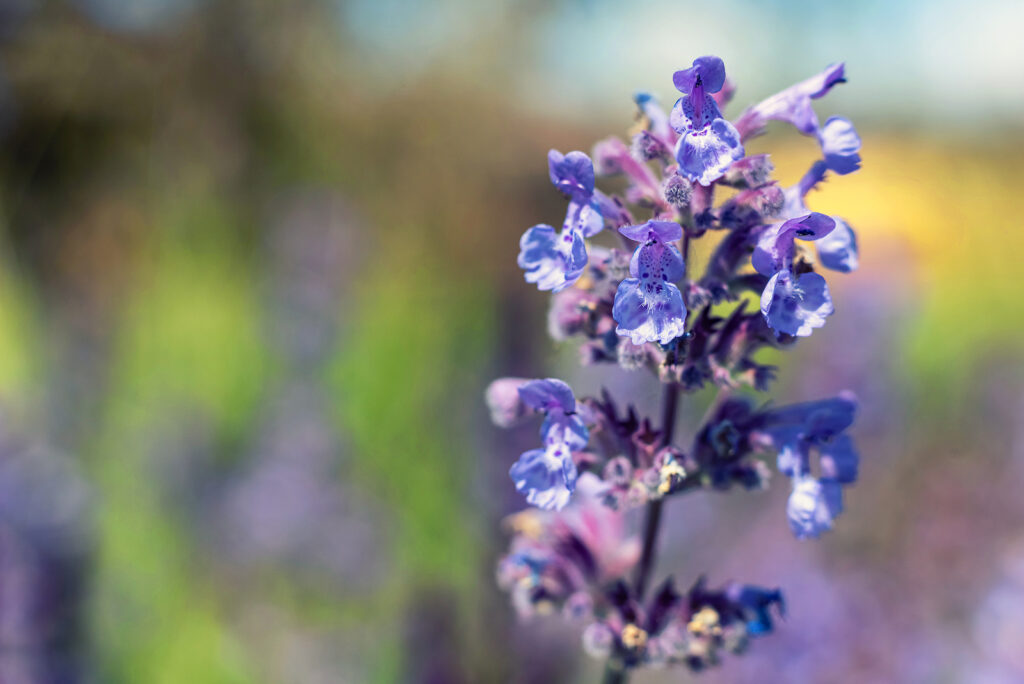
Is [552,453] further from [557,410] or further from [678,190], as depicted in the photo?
[678,190]

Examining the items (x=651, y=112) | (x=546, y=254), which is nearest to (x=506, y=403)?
(x=546, y=254)

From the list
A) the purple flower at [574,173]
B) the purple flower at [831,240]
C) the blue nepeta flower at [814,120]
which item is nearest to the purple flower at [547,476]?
the purple flower at [574,173]

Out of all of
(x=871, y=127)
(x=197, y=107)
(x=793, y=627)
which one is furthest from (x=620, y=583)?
(x=197, y=107)

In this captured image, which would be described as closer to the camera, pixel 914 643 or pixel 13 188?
pixel 914 643

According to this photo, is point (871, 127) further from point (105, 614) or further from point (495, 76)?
point (105, 614)

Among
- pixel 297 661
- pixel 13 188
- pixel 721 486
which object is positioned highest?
pixel 13 188

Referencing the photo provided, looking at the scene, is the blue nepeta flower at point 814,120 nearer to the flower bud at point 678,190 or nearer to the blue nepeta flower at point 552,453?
the flower bud at point 678,190
